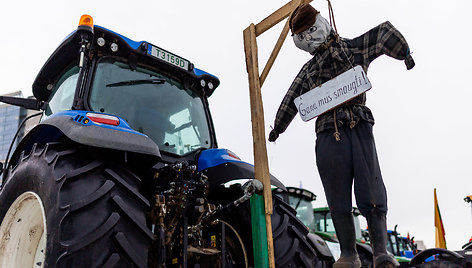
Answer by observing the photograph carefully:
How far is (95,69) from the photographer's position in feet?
9.34

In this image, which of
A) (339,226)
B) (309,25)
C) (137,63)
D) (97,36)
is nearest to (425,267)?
(339,226)

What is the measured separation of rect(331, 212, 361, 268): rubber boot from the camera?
2.09 m

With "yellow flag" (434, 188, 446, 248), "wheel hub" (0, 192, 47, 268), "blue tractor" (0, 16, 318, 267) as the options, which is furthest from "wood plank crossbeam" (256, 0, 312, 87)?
"yellow flag" (434, 188, 446, 248)

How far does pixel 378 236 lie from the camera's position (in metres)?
2.00

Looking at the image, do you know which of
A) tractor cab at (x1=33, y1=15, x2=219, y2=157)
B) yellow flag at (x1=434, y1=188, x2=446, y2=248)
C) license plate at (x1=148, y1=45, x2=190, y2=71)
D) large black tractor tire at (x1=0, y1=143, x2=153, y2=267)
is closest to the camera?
large black tractor tire at (x1=0, y1=143, x2=153, y2=267)

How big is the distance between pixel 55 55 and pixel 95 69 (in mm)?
516

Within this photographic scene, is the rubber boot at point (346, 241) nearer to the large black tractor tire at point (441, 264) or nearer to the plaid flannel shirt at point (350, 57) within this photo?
the plaid flannel shirt at point (350, 57)

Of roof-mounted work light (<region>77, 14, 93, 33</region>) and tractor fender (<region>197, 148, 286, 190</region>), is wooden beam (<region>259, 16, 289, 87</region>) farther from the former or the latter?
roof-mounted work light (<region>77, 14, 93, 33</region>)

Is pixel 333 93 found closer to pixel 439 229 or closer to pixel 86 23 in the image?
pixel 86 23

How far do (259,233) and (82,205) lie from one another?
99 cm

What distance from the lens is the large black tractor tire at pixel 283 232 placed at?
2.88 metres

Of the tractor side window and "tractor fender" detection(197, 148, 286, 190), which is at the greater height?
the tractor side window

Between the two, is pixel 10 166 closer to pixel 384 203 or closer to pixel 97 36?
pixel 97 36

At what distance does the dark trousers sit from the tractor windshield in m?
1.27
